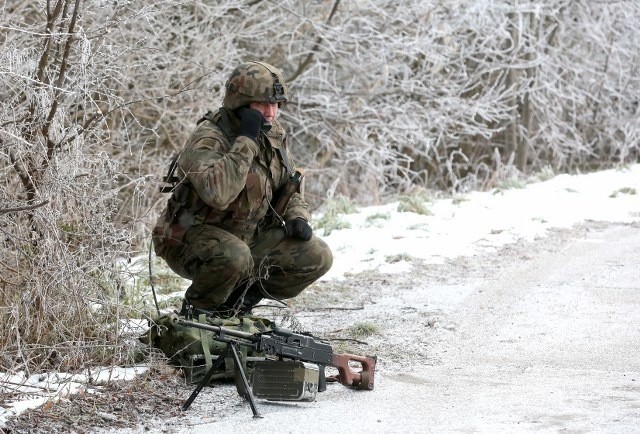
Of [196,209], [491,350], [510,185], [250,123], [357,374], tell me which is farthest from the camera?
[510,185]

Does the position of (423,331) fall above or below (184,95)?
below

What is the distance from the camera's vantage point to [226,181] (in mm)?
5516

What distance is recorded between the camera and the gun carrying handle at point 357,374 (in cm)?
511

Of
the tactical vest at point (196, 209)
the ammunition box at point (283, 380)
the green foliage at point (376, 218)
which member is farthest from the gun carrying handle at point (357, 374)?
the green foliage at point (376, 218)

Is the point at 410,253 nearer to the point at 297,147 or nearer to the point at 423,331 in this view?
the point at 423,331

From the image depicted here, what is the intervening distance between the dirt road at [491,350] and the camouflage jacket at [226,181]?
2.91ft

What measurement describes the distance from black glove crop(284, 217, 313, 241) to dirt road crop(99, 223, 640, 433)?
2.10 ft

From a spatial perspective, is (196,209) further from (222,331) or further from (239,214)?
(222,331)

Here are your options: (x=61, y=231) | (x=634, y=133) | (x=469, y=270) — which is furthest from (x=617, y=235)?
(x=634, y=133)

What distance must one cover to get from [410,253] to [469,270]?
2.14 ft

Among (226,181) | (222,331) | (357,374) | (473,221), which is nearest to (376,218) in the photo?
(473,221)

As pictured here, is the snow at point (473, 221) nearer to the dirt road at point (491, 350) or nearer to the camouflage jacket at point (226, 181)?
the dirt road at point (491, 350)

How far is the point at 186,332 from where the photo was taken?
521 cm

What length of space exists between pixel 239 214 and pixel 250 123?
521 mm
